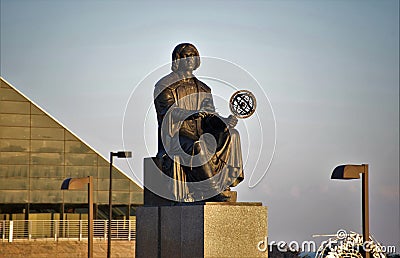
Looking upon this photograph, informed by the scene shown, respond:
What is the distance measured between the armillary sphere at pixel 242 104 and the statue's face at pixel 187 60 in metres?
1.20

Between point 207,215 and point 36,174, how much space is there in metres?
35.3

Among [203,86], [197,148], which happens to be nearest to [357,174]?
[197,148]

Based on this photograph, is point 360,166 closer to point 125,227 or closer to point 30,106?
point 125,227

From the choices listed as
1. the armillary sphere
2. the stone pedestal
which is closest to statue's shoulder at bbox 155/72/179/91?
the armillary sphere

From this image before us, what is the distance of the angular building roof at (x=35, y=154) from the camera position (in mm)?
51281

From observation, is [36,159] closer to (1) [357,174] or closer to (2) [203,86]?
(2) [203,86]

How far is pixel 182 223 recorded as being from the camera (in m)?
17.8

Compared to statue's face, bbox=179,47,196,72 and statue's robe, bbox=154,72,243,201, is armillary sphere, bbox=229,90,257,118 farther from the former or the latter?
statue's face, bbox=179,47,196,72

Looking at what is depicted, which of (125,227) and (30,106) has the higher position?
(30,106)

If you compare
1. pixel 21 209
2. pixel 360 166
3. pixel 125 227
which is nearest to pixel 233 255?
pixel 360 166

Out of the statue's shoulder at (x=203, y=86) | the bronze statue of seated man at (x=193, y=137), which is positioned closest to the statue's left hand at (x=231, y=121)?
the bronze statue of seated man at (x=193, y=137)

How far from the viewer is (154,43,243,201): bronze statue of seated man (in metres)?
18.0

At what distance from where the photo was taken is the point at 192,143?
18219 millimetres

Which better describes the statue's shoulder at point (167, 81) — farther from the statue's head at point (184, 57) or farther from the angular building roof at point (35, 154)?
A: the angular building roof at point (35, 154)
